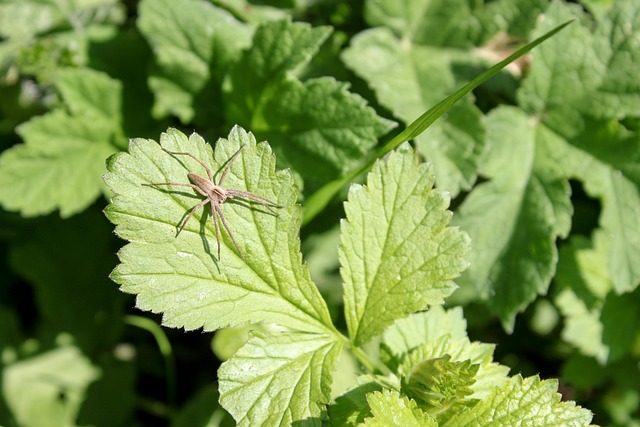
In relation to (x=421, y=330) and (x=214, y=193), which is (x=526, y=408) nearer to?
(x=421, y=330)

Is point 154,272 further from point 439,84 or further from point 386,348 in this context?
point 439,84

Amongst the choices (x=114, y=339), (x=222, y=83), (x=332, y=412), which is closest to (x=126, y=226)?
(x=332, y=412)

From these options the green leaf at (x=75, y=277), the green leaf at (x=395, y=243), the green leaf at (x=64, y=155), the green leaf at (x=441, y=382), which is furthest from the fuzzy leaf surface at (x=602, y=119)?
the green leaf at (x=75, y=277)

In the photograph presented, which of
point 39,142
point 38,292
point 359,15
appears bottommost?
point 38,292

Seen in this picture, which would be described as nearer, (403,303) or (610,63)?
(403,303)

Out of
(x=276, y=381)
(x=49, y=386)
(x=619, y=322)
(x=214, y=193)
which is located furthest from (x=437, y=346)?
(x=49, y=386)

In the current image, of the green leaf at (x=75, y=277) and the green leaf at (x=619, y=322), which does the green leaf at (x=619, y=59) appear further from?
the green leaf at (x=75, y=277)
